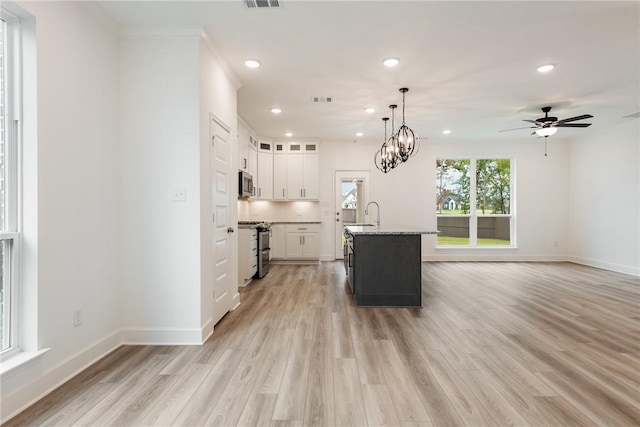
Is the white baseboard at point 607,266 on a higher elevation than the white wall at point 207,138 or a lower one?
lower

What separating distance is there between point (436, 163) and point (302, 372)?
6.53 meters

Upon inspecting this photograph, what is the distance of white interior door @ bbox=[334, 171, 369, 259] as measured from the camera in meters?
7.56

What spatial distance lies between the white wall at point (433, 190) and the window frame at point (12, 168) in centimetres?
592

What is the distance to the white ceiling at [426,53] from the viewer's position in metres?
2.56

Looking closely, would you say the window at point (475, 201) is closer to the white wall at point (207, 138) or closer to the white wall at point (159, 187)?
the white wall at point (207, 138)

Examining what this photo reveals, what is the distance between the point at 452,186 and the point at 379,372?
6380mm

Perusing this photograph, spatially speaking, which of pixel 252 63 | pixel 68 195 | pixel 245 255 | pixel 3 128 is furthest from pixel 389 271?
pixel 3 128

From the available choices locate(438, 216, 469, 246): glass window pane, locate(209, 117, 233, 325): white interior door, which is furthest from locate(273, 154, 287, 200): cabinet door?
locate(438, 216, 469, 246): glass window pane

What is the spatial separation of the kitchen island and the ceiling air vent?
244 cm

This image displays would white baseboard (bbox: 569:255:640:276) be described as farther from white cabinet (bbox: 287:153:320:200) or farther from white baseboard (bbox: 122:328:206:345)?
white baseboard (bbox: 122:328:206:345)

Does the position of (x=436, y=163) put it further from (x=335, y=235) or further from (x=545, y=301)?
(x=545, y=301)

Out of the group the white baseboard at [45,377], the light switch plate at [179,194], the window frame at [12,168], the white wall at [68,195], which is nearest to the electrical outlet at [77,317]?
the white wall at [68,195]

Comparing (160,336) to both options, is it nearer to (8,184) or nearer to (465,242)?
(8,184)

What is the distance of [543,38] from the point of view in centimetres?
298
